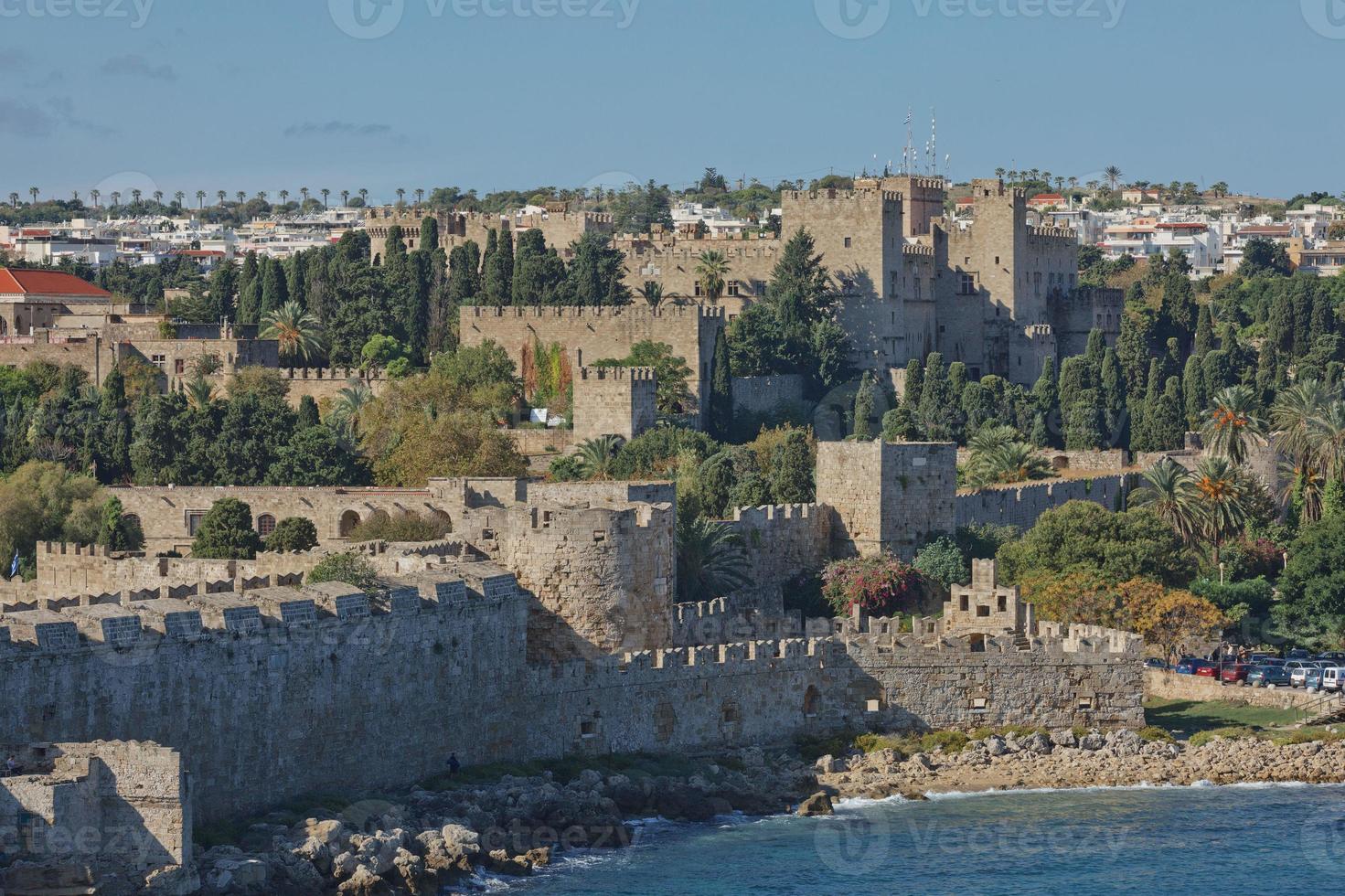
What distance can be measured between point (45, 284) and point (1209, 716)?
49.8 meters

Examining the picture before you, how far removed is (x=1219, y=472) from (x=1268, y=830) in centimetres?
2253

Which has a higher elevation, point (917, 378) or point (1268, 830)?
point (917, 378)

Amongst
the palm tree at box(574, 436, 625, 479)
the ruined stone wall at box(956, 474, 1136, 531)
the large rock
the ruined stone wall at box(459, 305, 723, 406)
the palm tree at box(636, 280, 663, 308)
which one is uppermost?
the palm tree at box(636, 280, 663, 308)

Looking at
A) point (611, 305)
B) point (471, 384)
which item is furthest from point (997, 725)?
point (611, 305)

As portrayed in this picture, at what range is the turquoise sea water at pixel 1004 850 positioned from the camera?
3828 cm

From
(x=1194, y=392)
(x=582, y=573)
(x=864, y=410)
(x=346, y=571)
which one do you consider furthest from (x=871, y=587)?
(x=1194, y=392)

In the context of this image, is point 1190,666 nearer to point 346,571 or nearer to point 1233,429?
point 346,571

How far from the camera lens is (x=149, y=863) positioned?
107ft

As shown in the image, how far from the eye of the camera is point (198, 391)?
2746 inches

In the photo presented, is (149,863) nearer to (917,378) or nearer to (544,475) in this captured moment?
(544,475)

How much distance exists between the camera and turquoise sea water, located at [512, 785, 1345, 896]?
38.3 metres

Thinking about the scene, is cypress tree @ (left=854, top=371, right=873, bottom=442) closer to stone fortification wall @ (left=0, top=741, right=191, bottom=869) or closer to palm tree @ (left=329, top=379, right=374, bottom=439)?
palm tree @ (left=329, top=379, right=374, bottom=439)

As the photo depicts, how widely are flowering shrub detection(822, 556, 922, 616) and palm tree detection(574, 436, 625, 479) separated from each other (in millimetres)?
9055

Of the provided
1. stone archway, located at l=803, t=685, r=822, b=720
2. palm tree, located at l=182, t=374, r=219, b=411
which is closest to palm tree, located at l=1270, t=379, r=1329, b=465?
stone archway, located at l=803, t=685, r=822, b=720
